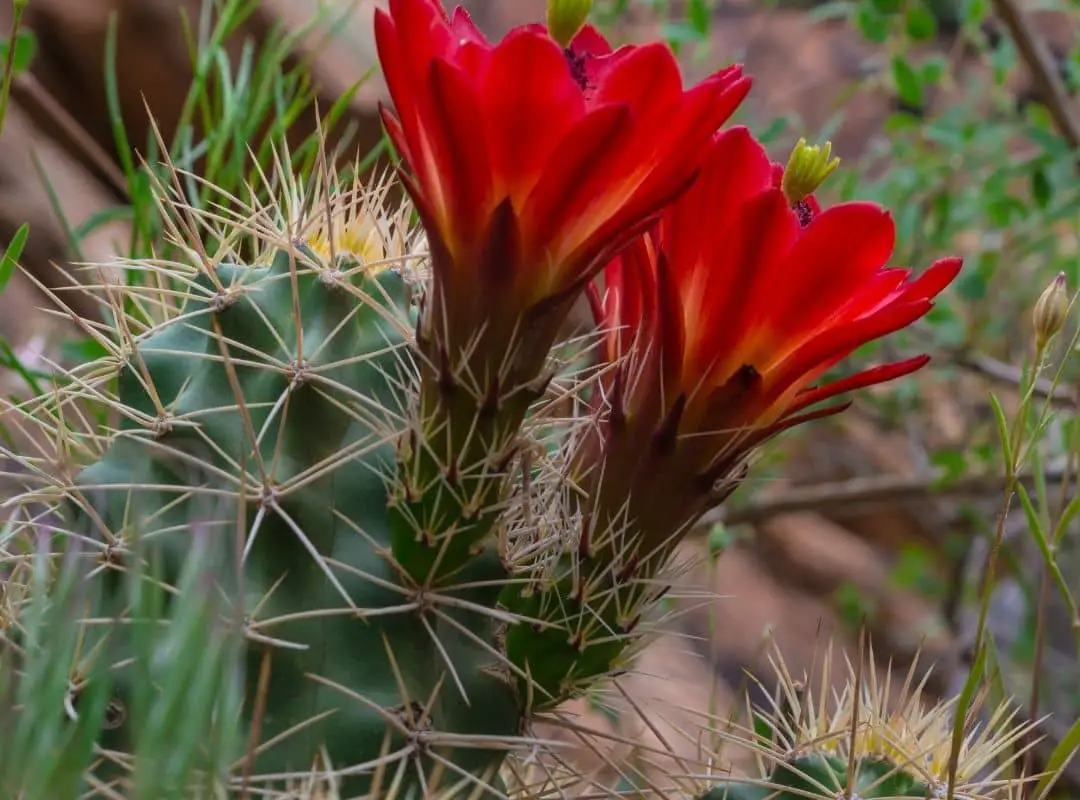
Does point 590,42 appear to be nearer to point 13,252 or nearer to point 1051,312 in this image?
point 1051,312

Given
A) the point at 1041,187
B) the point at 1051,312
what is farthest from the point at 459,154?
the point at 1041,187

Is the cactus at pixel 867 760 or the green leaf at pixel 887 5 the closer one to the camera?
the cactus at pixel 867 760

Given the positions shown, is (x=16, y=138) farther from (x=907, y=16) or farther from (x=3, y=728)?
(x=3, y=728)

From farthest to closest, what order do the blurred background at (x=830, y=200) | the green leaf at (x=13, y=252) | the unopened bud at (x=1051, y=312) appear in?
the blurred background at (x=830, y=200), the green leaf at (x=13, y=252), the unopened bud at (x=1051, y=312)

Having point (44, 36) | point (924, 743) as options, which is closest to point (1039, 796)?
point (924, 743)

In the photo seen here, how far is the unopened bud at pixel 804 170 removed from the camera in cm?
45

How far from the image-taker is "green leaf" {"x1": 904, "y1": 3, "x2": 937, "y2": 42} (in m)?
1.35

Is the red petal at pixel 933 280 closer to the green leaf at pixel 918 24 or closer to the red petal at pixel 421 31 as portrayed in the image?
the red petal at pixel 421 31

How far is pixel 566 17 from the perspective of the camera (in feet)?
1.39

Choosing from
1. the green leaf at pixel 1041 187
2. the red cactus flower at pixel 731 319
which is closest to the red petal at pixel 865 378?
the red cactus flower at pixel 731 319

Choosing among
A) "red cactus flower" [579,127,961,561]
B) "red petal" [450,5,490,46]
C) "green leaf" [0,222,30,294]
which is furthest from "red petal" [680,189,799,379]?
"green leaf" [0,222,30,294]

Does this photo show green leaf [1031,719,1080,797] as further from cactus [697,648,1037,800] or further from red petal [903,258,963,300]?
red petal [903,258,963,300]

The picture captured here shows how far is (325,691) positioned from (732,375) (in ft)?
0.68

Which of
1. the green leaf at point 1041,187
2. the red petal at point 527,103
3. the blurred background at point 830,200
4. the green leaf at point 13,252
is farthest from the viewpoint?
the green leaf at point 1041,187
